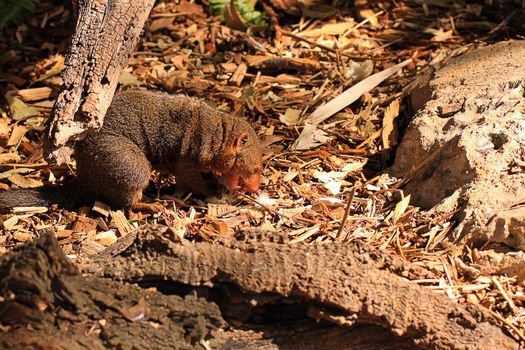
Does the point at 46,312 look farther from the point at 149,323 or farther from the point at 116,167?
the point at 116,167

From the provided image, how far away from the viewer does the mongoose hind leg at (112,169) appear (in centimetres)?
601

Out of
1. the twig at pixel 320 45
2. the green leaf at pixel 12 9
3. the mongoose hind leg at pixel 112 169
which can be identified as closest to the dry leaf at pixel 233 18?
the twig at pixel 320 45

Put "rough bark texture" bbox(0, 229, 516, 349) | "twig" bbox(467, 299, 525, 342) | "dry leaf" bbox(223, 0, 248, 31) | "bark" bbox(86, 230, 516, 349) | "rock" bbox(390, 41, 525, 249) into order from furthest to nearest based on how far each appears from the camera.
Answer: "dry leaf" bbox(223, 0, 248, 31), "rock" bbox(390, 41, 525, 249), "twig" bbox(467, 299, 525, 342), "bark" bbox(86, 230, 516, 349), "rough bark texture" bbox(0, 229, 516, 349)

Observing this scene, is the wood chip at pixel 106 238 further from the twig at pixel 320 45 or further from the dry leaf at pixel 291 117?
the twig at pixel 320 45

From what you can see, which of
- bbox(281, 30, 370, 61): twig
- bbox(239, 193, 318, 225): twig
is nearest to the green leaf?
bbox(281, 30, 370, 61): twig

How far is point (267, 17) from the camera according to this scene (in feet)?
29.4

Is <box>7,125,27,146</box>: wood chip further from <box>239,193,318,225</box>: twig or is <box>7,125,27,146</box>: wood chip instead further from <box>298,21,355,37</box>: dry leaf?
<box>298,21,355,37</box>: dry leaf

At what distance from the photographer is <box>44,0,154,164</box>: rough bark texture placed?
4.77 m

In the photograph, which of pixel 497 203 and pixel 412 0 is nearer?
pixel 497 203

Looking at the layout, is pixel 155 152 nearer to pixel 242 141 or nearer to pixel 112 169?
pixel 112 169

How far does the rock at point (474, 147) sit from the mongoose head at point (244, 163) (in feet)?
3.93

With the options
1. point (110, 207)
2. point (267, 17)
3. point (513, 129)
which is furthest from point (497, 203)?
point (267, 17)

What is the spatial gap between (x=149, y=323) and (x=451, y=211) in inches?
105

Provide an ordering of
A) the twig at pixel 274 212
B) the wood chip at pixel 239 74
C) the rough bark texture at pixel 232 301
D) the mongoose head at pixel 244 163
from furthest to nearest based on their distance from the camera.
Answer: the wood chip at pixel 239 74 → the mongoose head at pixel 244 163 → the twig at pixel 274 212 → the rough bark texture at pixel 232 301
